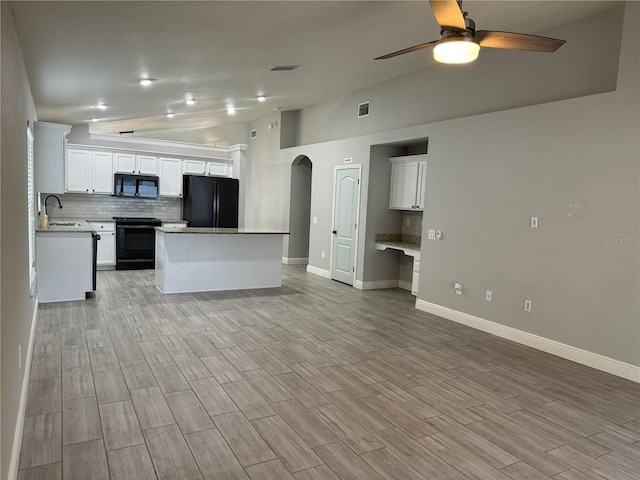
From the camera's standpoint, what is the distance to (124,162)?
8719mm

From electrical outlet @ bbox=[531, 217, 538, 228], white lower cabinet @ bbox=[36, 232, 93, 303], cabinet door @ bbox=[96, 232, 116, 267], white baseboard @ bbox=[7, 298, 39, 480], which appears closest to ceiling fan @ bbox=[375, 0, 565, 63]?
electrical outlet @ bbox=[531, 217, 538, 228]

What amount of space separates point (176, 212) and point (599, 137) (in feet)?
26.7

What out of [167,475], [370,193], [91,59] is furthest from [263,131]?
[167,475]

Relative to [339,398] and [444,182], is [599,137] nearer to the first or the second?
[444,182]

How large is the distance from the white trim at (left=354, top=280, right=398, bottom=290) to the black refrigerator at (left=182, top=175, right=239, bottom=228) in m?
3.90

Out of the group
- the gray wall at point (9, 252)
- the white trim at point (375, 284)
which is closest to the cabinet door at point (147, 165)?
the white trim at point (375, 284)

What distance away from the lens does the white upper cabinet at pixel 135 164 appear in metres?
8.66

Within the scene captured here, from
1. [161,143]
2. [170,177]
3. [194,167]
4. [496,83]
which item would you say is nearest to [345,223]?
[496,83]

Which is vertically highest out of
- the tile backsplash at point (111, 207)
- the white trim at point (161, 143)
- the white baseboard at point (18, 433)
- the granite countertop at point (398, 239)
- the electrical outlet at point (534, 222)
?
the white trim at point (161, 143)

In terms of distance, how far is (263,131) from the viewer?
1002 cm

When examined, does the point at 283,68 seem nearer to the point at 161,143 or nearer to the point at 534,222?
the point at 534,222

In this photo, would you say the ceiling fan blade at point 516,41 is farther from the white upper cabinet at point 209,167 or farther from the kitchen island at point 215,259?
the white upper cabinet at point 209,167

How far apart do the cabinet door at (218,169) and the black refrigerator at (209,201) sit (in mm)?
324

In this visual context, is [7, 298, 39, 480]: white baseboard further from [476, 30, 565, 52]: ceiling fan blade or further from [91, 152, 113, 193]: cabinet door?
[91, 152, 113, 193]: cabinet door
